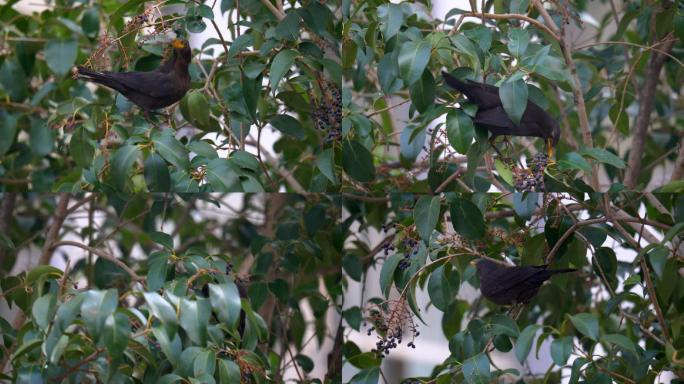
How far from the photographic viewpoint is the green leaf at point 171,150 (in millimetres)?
1406

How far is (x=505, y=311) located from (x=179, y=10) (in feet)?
2.69

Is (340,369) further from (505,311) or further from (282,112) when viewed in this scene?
(282,112)

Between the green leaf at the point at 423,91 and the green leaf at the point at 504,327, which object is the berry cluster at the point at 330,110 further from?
the green leaf at the point at 504,327

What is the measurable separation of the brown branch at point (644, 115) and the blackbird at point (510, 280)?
0.40m

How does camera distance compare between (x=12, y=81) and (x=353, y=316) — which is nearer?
(x=353, y=316)

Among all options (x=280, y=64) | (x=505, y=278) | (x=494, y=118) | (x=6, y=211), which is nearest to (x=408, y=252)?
(x=505, y=278)

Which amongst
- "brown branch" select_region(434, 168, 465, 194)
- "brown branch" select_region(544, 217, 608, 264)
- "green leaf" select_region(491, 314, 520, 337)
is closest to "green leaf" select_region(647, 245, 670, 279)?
"brown branch" select_region(544, 217, 608, 264)

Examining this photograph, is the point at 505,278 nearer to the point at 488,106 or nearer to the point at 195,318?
the point at 488,106

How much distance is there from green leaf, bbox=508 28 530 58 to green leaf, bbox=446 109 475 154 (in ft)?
0.44

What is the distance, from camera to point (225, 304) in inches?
49.5

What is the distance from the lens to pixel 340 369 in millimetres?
1674

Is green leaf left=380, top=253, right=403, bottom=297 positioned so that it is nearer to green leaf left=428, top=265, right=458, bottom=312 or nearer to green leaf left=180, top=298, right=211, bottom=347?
green leaf left=428, top=265, right=458, bottom=312

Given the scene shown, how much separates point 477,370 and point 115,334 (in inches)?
21.7

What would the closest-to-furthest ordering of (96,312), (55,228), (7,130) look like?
(96,312)
(55,228)
(7,130)
